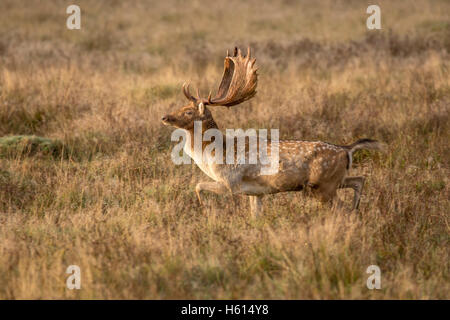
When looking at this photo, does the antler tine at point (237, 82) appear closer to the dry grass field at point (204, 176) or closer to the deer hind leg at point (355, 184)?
the dry grass field at point (204, 176)

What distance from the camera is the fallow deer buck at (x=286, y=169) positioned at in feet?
19.8

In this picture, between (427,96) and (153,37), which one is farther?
(153,37)

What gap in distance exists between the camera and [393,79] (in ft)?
40.5

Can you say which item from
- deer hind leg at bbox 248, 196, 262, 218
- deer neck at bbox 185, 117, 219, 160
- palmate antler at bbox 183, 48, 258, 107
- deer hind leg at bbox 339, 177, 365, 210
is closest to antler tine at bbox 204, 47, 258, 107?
palmate antler at bbox 183, 48, 258, 107

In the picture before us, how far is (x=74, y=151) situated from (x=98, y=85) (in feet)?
11.0

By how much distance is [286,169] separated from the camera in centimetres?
605

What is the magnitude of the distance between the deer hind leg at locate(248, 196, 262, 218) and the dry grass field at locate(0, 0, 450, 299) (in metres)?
0.08

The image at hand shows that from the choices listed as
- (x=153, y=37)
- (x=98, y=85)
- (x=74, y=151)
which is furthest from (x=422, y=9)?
(x=74, y=151)

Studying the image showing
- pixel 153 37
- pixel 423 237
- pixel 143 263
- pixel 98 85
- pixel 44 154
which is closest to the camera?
pixel 143 263

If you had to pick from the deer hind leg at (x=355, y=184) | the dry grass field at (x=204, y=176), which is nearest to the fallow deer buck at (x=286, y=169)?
the deer hind leg at (x=355, y=184)

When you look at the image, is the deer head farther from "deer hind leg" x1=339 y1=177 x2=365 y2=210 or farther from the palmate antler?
"deer hind leg" x1=339 y1=177 x2=365 y2=210

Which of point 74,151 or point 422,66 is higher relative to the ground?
point 422,66

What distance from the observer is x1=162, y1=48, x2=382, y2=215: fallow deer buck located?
19.8ft
